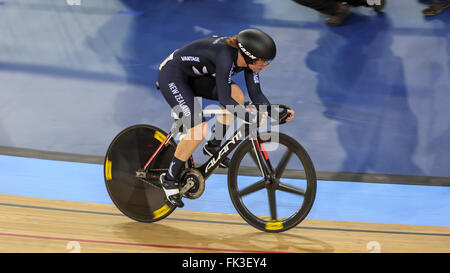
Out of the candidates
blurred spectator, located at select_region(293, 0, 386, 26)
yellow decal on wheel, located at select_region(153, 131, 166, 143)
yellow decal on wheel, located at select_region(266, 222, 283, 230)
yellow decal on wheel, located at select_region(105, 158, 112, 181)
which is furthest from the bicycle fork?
blurred spectator, located at select_region(293, 0, 386, 26)

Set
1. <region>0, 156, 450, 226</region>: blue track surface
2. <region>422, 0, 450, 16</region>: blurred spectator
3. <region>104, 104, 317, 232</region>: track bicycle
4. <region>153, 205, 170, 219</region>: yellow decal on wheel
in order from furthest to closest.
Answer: <region>422, 0, 450, 16</region>: blurred spectator < <region>0, 156, 450, 226</region>: blue track surface < <region>153, 205, 170, 219</region>: yellow decal on wheel < <region>104, 104, 317, 232</region>: track bicycle

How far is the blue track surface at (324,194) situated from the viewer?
348 cm

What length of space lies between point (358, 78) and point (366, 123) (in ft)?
1.47

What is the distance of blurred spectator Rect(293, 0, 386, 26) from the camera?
4738mm

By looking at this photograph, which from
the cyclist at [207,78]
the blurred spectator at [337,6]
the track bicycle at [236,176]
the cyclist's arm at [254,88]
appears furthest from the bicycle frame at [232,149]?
the blurred spectator at [337,6]

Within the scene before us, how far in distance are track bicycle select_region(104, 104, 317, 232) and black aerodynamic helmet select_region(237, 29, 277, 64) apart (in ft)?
0.92

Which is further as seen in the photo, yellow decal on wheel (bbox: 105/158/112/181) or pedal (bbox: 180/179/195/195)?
yellow decal on wheel (bbox: 105/158/112/181)

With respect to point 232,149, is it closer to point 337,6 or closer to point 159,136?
point 159,136

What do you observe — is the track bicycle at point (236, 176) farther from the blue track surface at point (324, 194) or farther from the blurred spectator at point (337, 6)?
the blurred spectator at point (337, 6)

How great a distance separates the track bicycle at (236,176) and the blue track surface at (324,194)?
0.47 metres

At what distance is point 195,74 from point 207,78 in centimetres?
11

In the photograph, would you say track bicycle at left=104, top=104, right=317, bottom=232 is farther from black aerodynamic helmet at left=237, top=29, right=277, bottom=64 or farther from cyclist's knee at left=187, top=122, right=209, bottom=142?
black aerodynamic helmet at left=237, top=29, right=277, bottom=64

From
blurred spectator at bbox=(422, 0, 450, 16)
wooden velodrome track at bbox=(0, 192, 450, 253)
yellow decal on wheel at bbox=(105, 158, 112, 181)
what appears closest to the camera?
wooden velodrome track at bbox=(0, 192, 450, 253)

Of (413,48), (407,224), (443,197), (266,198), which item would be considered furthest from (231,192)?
(413,48)
